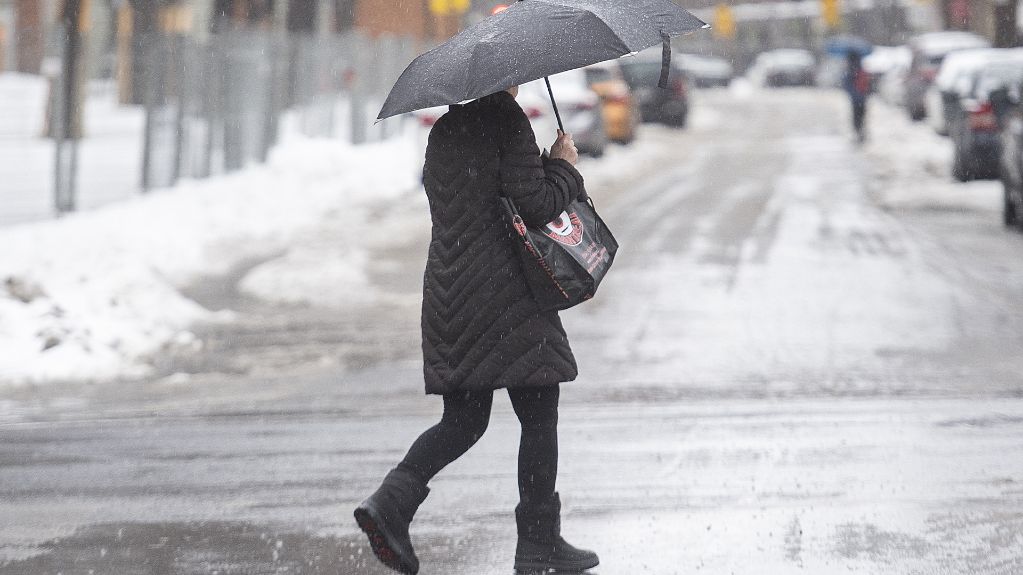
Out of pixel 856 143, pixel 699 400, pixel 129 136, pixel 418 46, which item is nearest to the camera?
pixel 699 400

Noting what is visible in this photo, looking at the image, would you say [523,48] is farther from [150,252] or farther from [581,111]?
[581,111]

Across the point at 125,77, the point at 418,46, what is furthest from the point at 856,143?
the point at 125,77

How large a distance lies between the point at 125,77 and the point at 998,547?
16494 millimetres

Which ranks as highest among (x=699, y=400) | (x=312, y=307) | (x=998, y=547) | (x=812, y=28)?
(x=998, y=547)

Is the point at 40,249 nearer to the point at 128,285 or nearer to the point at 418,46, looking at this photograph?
the point at 128,285

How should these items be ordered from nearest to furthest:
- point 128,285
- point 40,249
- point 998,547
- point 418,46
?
point 998,547 < point 128,285 < point 40,249 < point 418,46

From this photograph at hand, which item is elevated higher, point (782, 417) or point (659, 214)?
point (782, 417)

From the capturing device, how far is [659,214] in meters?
16.2

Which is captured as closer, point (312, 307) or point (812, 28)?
point (312, 307)

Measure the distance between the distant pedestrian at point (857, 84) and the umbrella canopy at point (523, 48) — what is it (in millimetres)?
22857

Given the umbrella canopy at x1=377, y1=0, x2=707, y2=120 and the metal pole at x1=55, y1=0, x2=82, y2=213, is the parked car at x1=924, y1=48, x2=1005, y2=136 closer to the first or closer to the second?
the metal pole at x1=55, y1=0, x2=82, y2=213

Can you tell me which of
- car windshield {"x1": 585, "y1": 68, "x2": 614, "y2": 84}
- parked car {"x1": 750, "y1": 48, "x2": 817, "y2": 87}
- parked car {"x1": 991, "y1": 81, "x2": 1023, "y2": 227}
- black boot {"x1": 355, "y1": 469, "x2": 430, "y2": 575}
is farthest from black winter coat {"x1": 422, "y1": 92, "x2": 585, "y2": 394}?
parked car {"x1": 750, "y1": 48, "x2": 817, "y2": 87}

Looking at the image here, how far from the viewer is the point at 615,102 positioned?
2600cm

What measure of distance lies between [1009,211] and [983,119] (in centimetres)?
409
